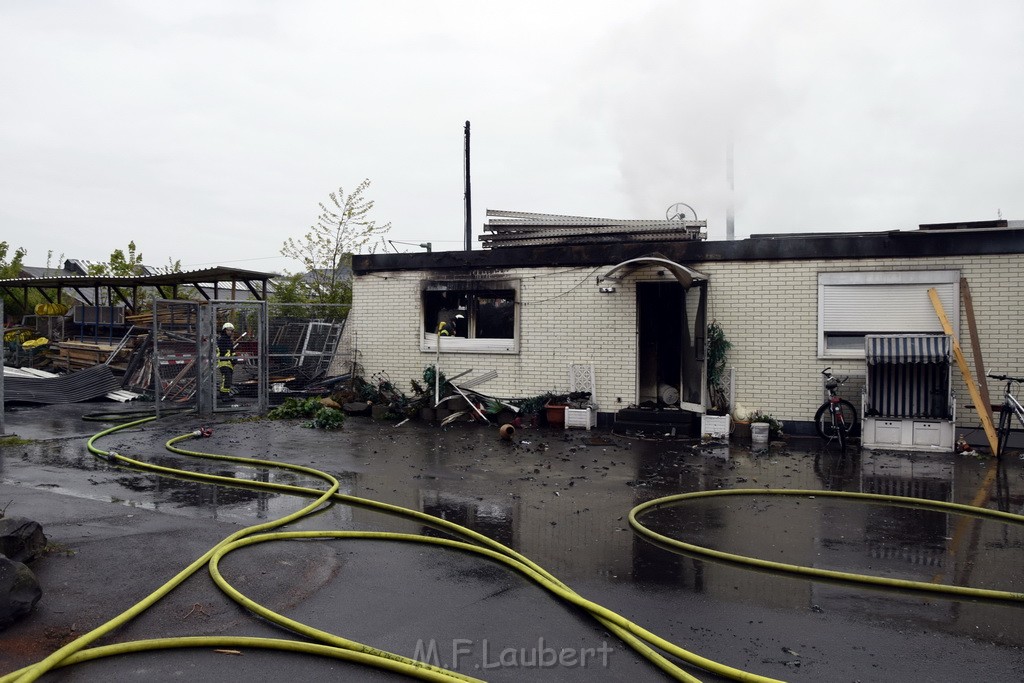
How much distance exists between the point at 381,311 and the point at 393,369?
125 cm

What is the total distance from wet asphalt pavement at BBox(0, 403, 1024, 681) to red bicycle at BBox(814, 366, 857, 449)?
3.77ft

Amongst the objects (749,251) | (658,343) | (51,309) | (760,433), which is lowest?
(760,433)

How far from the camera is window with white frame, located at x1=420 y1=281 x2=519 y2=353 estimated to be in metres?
14.8

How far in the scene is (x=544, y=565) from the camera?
588 centimetres

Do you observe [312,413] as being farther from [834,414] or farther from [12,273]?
[12,273]

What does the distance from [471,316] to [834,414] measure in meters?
7.04

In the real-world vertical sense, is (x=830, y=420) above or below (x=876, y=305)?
below

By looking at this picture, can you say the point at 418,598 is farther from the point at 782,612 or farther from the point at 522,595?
the point at 782,612

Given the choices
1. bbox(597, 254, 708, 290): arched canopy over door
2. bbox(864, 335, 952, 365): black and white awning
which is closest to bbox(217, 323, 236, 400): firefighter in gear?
bbox(597, 254, 708, 290): arched canopy over door

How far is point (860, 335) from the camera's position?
1243 cm

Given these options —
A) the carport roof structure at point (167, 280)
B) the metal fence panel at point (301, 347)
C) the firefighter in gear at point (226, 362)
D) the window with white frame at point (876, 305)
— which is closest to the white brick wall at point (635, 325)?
the window with white frame at point (876, 305)

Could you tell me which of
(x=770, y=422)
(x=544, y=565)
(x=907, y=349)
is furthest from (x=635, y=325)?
(x=544, y=565)

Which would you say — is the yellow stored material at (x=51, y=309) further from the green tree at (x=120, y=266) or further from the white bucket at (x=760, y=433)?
the white bucket at (x=760, y=433)

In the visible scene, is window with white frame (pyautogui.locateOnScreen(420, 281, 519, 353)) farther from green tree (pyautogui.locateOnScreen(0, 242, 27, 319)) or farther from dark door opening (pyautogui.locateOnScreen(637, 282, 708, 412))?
green tree (pyautogui.locateOnScreen(0, 242, 27, 319))
